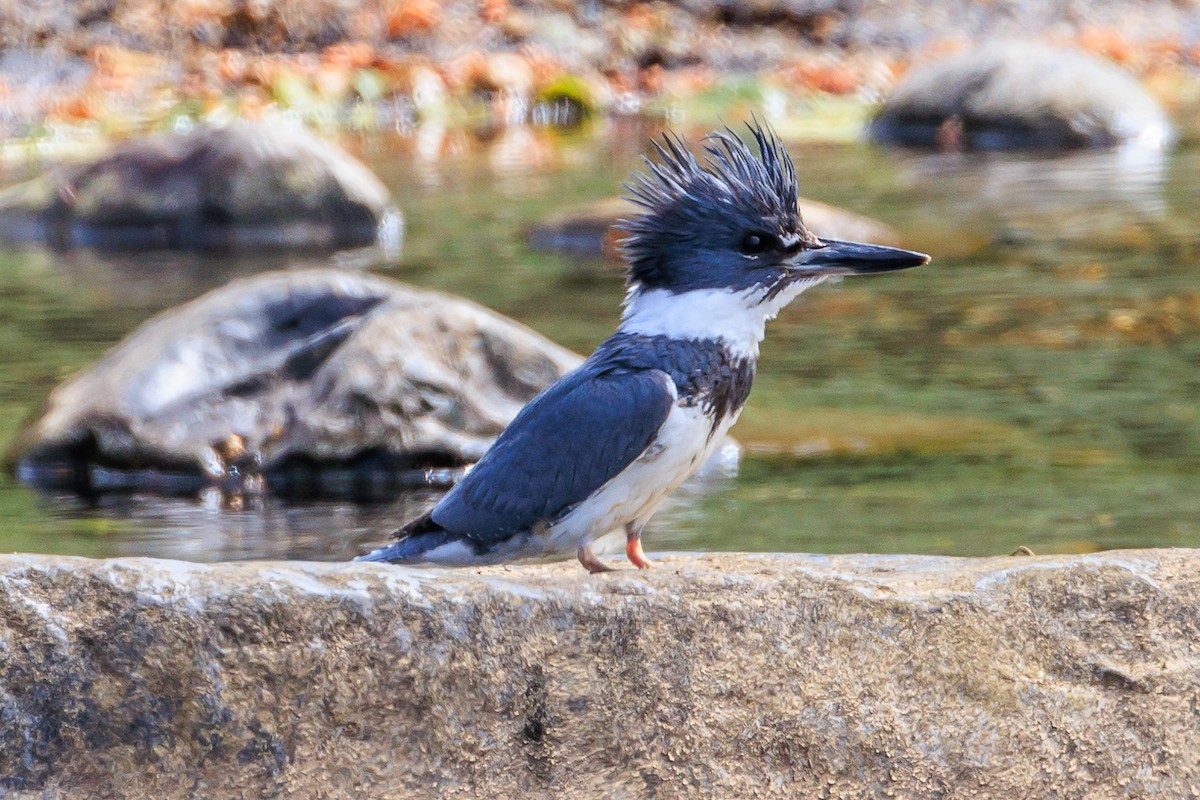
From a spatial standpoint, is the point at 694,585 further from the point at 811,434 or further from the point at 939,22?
the point at 939,22

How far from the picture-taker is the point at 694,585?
3.24 m

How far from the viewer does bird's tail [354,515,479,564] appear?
3.89 metres

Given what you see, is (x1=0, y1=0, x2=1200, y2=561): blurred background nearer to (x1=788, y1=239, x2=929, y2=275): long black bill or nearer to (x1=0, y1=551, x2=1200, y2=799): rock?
(x1=788, y1=239, x2=929, y2=275): long black bill

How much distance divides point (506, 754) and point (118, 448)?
380 centimetres

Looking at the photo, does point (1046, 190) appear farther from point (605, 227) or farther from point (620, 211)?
point (605, 227)

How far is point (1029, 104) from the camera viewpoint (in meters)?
15.4

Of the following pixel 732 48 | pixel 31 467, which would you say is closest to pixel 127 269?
pixel 31 467

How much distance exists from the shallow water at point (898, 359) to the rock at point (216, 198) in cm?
49

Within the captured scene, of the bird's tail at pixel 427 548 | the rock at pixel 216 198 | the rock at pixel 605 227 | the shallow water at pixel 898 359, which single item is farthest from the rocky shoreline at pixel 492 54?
the bird's tail at pixel 427 548

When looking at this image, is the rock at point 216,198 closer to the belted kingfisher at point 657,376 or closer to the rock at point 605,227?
the rock at point 605,227

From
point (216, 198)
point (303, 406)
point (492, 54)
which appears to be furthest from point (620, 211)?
point (492, 54)

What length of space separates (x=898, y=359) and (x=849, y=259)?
13.9 ft

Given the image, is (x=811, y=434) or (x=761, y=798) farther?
(x=811, y=434)

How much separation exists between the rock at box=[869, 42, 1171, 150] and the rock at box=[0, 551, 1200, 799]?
41.4 feet
